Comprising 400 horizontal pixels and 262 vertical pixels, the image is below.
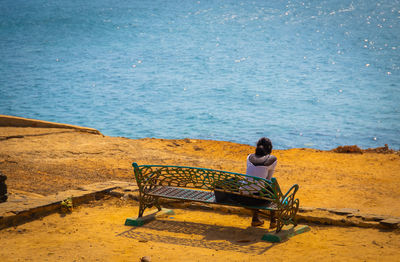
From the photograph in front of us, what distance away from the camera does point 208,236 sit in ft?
19.3

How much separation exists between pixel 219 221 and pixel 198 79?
27442mm

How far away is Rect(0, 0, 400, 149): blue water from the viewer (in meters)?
24.0

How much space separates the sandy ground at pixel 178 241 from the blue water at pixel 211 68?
13.1m

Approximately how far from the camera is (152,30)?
45.7 meters

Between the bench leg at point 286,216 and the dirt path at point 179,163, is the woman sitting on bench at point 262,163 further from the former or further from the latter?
the dirt path at point 179,163

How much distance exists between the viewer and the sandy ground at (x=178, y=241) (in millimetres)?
5109

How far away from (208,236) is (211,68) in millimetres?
30706

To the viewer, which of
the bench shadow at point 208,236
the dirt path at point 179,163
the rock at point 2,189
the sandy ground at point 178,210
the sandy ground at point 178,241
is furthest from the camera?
the dirt path at point 179,163

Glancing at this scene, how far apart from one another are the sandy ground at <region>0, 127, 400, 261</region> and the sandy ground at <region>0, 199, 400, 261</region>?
1 cm

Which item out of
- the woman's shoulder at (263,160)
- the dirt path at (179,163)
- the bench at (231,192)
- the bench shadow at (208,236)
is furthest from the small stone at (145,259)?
the dirt path at (179,163)

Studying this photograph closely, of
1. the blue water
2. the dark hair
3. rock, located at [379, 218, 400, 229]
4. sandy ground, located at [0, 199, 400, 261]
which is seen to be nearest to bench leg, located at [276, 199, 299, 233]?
sandy ground, located at [0, 199, 400, 261]

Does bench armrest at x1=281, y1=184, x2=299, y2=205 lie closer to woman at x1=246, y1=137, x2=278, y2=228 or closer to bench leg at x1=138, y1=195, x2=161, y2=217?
woman at x1=246, y1=137, x2=278, y2=228

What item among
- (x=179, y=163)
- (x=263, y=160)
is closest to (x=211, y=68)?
(x=179, y=163)

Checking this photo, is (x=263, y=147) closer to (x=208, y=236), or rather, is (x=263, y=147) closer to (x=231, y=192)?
(x=231, y=192)
